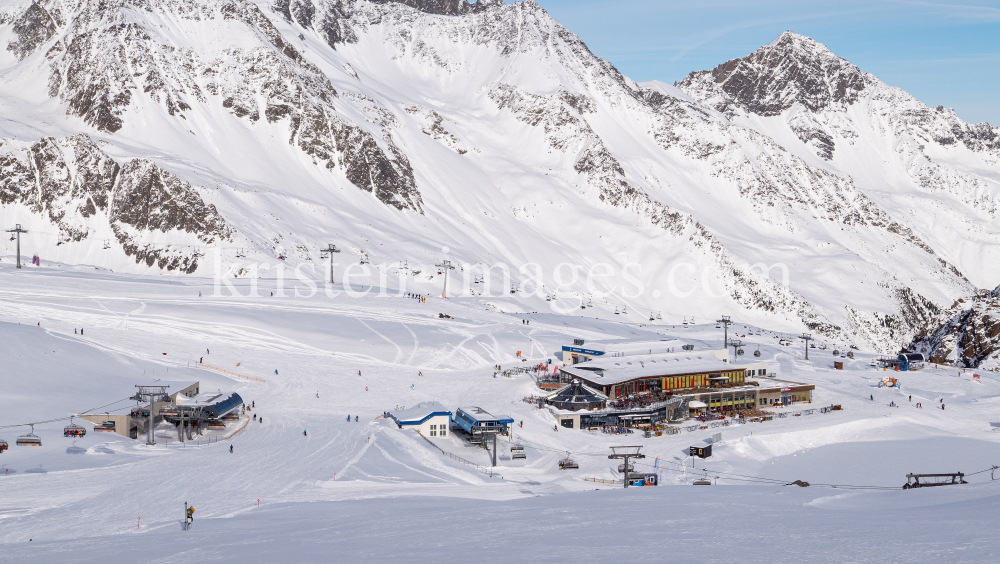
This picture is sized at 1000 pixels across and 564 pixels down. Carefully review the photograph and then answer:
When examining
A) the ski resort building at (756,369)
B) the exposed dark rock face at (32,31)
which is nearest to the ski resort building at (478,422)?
the ski resort building at (756,369)

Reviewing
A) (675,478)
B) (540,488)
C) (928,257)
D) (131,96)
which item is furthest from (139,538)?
(928,257)

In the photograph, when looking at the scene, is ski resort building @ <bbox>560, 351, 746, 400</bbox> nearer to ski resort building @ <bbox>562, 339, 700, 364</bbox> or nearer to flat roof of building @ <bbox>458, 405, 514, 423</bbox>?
ski resort building @ <bbox>562, 339, 700, 364</bbox>

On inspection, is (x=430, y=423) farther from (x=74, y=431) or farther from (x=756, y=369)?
(x=756, y=369)

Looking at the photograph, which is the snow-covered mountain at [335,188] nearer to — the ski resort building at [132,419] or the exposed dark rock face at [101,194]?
the exposed dark rock face at [101,194]

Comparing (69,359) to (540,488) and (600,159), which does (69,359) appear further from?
(600,159)

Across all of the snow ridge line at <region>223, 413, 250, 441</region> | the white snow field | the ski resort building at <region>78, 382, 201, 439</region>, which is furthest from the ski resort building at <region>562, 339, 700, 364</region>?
the ski resort building at <region>78, 382, 201, 439</region>
